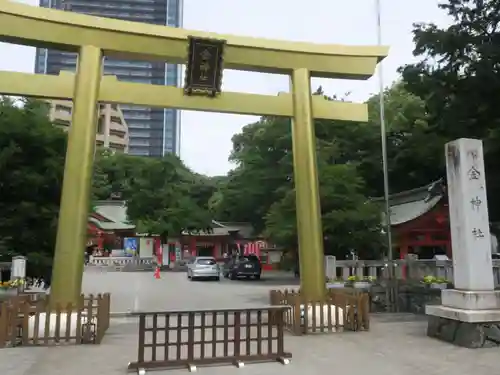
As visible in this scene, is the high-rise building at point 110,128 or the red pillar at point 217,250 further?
the high-rise building at point 110,128

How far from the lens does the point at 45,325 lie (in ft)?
28.1

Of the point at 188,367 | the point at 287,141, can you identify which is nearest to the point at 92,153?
the point at 188,367

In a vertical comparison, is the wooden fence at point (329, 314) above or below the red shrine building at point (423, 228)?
below

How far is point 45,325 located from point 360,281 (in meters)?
9.72

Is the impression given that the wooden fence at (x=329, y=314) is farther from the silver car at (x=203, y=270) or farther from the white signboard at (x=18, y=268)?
the silver car at (x=203, y=270)

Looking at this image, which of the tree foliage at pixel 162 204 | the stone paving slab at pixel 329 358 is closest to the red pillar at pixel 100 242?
the tree foliage at pixel 162 204

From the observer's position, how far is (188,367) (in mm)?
6809

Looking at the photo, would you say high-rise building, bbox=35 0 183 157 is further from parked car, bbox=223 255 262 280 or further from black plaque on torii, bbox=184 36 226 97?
black plaque on torii, bbox=184 36 226 97

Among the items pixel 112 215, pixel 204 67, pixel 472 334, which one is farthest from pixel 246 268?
pixel 112 215

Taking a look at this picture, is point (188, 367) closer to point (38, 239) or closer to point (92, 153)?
point (92, 153)

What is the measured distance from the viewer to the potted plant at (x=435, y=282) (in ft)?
43.4

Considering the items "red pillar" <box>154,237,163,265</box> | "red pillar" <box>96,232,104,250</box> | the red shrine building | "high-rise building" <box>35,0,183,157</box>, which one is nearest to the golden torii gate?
the red shrine building

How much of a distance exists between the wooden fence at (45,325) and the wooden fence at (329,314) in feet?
12.9

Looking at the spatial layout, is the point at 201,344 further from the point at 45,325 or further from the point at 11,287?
the point at 11,287
